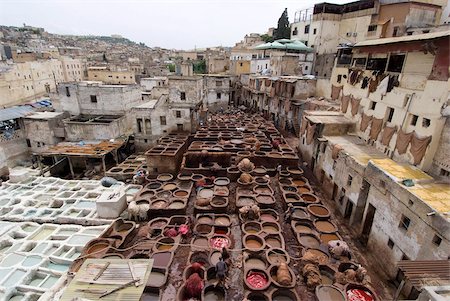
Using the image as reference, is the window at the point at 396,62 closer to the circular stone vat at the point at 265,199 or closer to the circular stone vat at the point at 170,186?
the circular stone vat at the point at 265,199

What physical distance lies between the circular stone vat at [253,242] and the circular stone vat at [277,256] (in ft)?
1.74

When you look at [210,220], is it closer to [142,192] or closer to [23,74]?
[142,192]

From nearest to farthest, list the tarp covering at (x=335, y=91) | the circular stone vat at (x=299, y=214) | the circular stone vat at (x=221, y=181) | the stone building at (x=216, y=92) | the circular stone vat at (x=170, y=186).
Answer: the circular stone vat at (x=299, y=214)
the circular stone vat at (x=170, y=186)
the circular stone vat at (x=221, y=181)
the tarp covering at (x=335, y=91)
the stone building at (x=216, y=92)

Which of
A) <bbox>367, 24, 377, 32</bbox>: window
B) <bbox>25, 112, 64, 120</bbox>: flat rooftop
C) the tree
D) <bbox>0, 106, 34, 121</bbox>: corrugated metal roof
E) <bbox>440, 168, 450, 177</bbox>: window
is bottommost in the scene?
<bbox>25, 112, 64, 120</bbox>: flat rooftop

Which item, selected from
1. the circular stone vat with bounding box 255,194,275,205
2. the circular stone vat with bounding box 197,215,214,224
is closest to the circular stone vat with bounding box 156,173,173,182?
the circular stone vat with bounding box 197,215,214,224

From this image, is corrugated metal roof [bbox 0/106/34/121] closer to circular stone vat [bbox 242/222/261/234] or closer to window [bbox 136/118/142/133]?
window [bbox 136/118/142/133]

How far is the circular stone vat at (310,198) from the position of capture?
1797 cm

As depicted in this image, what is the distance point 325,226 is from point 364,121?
32.6 ft

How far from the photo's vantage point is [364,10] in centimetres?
3738

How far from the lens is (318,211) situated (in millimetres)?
16844

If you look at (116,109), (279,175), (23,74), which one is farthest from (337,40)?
(23,74)

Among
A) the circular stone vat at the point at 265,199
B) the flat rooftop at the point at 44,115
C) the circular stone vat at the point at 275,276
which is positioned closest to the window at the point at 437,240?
the circular stone vat at the point at 275,276

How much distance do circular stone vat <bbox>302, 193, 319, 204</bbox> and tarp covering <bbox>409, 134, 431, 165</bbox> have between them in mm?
6168

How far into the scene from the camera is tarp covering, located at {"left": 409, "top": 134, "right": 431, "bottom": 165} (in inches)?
569
